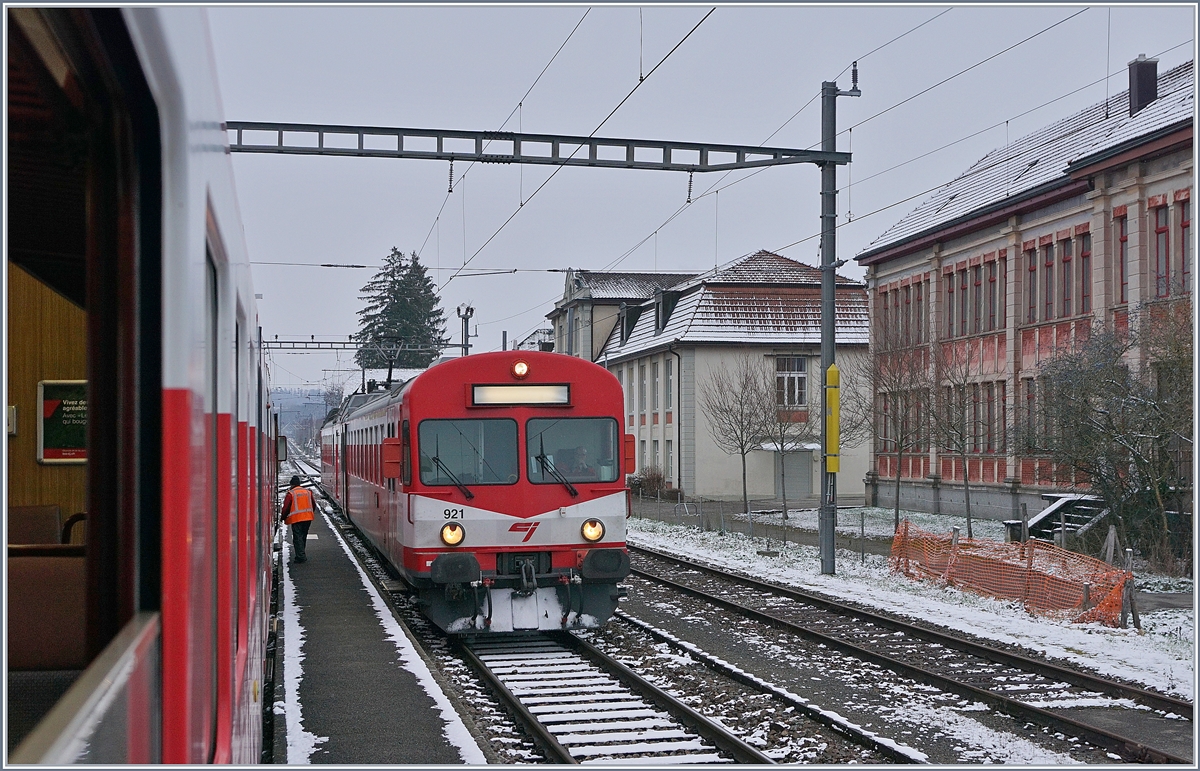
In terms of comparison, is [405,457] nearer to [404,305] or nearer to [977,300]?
[977,300]

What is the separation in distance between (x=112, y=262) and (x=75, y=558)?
1.23 metres

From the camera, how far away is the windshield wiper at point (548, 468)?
12250 mm

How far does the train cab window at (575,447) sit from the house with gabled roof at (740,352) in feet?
108

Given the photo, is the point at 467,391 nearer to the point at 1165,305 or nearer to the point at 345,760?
the point at 345,760

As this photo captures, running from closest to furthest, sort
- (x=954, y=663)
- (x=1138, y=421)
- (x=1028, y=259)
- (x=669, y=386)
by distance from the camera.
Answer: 1. (x=954, y=663)
2. (x=1138, y=421)
3. (x=1028, y=259)
4. (x=669, y=386)

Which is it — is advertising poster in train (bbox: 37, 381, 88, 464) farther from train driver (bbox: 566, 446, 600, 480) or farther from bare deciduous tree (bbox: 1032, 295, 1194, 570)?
bare deciduous tree (bbox: 1032, 295, 1194, 570)

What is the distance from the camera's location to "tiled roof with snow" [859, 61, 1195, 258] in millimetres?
26391

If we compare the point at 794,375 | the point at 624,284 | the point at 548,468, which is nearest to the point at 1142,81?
the point at 794,375

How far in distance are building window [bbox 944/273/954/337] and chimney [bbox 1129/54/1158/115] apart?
8025mm

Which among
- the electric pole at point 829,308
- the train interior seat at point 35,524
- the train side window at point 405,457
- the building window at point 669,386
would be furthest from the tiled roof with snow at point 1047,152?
the train interior seat at point 35,524

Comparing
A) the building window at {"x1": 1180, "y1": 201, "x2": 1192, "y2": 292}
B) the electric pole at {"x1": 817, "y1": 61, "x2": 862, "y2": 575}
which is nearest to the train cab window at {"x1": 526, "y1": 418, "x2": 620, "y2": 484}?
the electric pole at {"x1": 817, "y1": 61, "x2": 862, "y2": 575}

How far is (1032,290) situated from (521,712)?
2580 cm

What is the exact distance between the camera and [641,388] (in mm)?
52969

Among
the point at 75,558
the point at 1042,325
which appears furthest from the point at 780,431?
the point at 75,558
